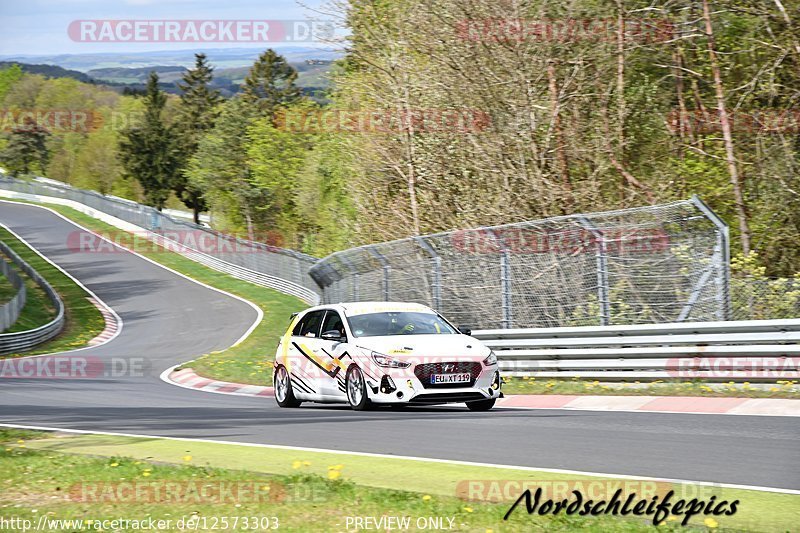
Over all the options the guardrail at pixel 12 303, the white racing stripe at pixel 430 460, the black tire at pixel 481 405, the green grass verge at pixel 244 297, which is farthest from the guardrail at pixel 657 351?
the guardrail at pixel 12 303

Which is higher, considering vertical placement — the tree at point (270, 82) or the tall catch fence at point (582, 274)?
the tree at point (270, 82)

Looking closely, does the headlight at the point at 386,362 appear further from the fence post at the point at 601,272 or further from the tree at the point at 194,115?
the tree at the point at 194,115

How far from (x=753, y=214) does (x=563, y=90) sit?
4.46m

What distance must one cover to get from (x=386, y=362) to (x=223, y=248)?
51.5 m

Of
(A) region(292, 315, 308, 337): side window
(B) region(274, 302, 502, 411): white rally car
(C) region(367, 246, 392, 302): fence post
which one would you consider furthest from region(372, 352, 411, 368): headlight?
(C) region(367, 246, 392, 302): fence post

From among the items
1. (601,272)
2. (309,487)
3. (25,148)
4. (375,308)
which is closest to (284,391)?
(375,308)

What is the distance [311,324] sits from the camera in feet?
51.4

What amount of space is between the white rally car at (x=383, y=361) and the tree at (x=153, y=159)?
333 ft

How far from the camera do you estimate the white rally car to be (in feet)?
43.1

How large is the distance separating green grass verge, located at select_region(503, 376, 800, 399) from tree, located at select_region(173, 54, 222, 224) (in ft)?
303

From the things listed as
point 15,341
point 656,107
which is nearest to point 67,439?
point 656,107

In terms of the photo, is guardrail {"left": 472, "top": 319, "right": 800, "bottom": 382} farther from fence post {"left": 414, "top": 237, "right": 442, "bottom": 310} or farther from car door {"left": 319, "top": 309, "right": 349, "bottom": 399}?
car door {"left": 319, "top": 309, "right": 349, "bottom": 399}

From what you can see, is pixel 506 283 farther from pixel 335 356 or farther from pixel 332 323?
pixel 335 356

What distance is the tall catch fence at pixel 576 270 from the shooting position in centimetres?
1443
